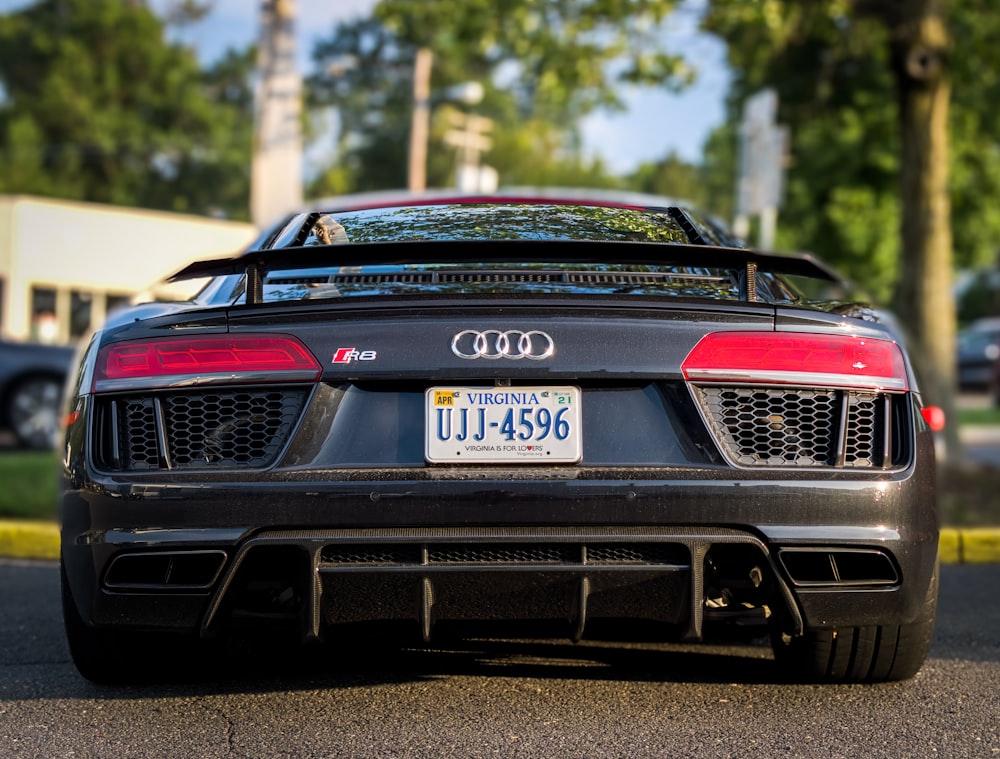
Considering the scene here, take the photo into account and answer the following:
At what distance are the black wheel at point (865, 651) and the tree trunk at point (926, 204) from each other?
7.84 meters

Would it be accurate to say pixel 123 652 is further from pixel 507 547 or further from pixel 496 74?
pixel 496 74

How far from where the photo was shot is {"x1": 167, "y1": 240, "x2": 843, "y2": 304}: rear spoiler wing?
3.62 metres

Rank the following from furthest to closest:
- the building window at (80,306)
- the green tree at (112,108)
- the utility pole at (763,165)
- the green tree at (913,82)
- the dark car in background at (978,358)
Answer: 1. the green tree at (112,108)
2. the dark car in background at (978,358)
3. the building window at (80,306)
4. the green tree at (913,82)
5. the utility pole at (763,165)

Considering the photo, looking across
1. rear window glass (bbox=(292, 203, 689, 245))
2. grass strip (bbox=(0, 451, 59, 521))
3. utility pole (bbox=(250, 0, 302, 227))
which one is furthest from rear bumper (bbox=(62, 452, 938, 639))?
utility pole (bbox=(250, 0, 302, 227))

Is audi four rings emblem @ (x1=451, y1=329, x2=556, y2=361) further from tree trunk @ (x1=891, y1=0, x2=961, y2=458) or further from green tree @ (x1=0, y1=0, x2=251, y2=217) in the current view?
green tree @ (x1=0, y1=0, x2=251, y2=217)

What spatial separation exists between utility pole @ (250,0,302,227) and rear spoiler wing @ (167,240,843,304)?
419 inches

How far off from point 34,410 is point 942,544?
10191 millimetres

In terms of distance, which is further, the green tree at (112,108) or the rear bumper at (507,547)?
the green tree at (112,108)

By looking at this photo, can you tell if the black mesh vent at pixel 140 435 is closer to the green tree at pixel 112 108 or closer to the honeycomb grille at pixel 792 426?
the honeycomb grille at pixel 792 426

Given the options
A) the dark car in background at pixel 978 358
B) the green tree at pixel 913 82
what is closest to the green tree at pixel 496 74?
the green tree at pixel 913 82

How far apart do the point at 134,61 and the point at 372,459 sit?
61798mm

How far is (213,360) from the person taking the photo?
3.52m

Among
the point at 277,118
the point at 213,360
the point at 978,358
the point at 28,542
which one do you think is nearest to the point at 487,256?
the point at 213,360

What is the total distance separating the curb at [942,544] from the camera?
282 inches
